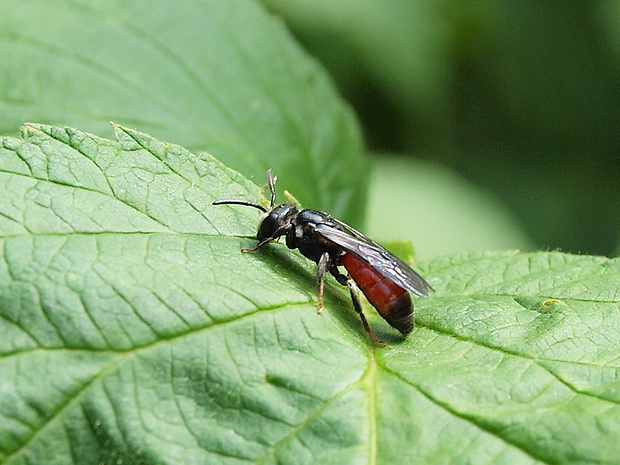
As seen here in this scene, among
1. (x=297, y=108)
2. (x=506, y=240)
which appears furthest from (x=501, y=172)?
(x=297, y=108)

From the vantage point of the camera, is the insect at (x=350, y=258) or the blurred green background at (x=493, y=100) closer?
the insect at (x=350, y=258)

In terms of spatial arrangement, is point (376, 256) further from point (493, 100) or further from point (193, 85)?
point (493, 100)

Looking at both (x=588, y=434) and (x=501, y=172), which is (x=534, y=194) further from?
(x=588, y=434)

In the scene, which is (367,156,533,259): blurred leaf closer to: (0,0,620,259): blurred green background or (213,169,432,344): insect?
(0,0,620,259): blurred green background

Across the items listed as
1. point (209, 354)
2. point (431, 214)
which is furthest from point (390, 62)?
point (209, 354)

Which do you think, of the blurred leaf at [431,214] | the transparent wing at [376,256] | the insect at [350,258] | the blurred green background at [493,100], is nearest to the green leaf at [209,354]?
the insect at [350,258]

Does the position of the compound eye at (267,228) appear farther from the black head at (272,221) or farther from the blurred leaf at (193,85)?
the blurred leaf at (193,85)

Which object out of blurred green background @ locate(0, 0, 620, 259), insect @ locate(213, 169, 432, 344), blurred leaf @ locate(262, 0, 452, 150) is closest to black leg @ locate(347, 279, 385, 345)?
insect @ locate(213, 169, 432, 344)
